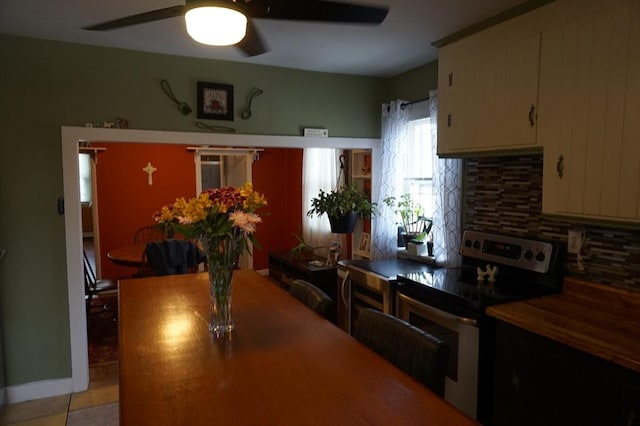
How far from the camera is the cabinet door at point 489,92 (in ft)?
7.06

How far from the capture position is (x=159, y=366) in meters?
1.35

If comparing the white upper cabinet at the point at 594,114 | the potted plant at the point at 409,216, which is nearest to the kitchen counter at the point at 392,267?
the potted plant at the point at 409,216

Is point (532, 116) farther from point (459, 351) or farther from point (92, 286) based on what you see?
point (92, 286)

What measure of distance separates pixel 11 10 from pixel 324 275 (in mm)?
2737

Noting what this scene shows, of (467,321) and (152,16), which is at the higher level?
(152,16)

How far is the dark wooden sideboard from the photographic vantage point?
12.2 ft

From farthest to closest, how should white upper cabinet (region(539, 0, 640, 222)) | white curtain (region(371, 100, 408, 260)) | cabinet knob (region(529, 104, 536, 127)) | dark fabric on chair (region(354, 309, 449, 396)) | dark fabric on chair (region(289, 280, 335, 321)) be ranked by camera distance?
white curtain (region(371, 100, 408, 260))
cabinet knob (region(529, 104, 536, 127))
dark fabric on chair (region(289, 280, 335, 321))
white upper cabinet (region(539, 0, 640, 222))
dark fabric on chair (region(354, 309, 449, 396))

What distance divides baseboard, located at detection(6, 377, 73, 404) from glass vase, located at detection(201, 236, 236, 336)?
2024 mm

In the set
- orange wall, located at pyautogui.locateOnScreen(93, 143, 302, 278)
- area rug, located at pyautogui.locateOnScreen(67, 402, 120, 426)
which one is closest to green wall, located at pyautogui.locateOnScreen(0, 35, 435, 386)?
area rug, located at pyautogui.locateOnScreen(67, 402, 120, 426)

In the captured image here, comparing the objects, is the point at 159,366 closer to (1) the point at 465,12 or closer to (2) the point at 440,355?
(2) the point at 440,355

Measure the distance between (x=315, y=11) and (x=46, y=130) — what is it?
216 cm

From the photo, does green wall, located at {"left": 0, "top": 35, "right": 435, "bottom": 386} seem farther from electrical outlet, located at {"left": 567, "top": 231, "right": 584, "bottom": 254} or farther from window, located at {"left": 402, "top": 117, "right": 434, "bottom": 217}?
electrical outlet, located at {"left": 567, "top": 231, "right": 584, "bottom": 254}

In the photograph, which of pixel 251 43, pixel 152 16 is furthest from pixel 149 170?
pixel 152 16

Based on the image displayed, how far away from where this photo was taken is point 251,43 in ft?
6.15
